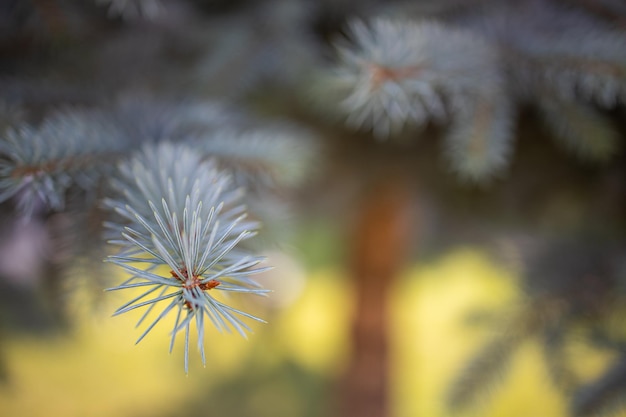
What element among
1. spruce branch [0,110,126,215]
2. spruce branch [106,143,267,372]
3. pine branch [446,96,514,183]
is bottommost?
spruce branch [106,143,267,372]

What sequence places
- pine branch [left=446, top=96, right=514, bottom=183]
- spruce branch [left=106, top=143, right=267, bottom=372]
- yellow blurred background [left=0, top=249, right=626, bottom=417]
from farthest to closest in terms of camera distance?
yellow blurred background [left=0, top=249, right=626, bottom=417] → pine branch [left=446, top=96, right=514, bottom=183] → spruce branch [left=106, top=143, right=267, bottom=372]

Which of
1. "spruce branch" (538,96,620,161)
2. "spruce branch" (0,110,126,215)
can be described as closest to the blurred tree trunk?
"spruce branch" (538,96,620,161)

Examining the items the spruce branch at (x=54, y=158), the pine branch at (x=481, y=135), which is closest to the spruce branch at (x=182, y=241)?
the spruce branch at (x=54, y=158)

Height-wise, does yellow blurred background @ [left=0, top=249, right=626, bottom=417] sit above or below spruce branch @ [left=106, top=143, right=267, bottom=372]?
above

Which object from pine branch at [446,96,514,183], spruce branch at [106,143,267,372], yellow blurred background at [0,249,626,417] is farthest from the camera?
yellow blurred background at [0,249,626,417]

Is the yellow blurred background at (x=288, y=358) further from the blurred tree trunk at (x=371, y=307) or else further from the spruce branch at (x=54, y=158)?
→ the spruce branch at (x=54, y=158)

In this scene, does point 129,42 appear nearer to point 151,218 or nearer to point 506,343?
point 151,218

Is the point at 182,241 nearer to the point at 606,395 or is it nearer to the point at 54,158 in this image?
the point at 54,158

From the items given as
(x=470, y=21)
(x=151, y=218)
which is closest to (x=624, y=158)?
(x=470, y=21)

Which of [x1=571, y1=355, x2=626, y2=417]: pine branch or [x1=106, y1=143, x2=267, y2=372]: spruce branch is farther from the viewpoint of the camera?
[x1=571, y1=355, x2=626, y2=417]: pine branch

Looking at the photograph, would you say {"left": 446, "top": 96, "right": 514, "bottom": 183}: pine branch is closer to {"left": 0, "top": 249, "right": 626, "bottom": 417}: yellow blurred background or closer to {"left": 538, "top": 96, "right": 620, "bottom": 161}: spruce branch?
{"left": 538, "top": 96, "right": 620, "bottom": 161}: spruce branch
